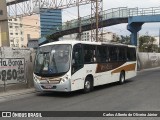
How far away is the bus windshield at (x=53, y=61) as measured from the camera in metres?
15.8

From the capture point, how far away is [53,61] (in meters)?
16.0

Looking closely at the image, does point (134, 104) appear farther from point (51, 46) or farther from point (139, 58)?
point (139, 58)

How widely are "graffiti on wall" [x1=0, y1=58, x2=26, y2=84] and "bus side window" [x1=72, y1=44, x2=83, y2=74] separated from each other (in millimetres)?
4070

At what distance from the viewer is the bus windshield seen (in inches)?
622

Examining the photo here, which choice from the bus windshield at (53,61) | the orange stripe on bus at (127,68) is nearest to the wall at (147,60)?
the orange stripe on bus at (127,68)

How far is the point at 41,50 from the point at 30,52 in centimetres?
353

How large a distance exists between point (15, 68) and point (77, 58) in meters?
4.22

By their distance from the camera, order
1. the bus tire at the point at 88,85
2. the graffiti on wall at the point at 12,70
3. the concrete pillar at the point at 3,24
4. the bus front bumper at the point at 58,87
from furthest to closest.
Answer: the concrete pillar at the point at 3,24 < the graffiti on wall at the point at 12,70 < the bus tire at the point at 88,85 < the bus front bumper at the point at 58,87

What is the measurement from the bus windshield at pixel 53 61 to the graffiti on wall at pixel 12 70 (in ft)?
7.40

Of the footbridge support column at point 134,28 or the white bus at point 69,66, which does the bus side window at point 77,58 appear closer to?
the white bus at point 69,66

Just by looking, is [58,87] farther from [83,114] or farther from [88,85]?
[83,114]

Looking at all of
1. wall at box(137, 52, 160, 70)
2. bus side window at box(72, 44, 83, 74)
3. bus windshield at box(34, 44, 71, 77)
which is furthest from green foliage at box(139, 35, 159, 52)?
bus windshield at box(34, 44, 71, 77)

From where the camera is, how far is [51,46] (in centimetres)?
1655

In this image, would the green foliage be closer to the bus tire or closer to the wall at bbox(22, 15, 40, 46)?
the wall at bbox(22, 15, 40, 46)
